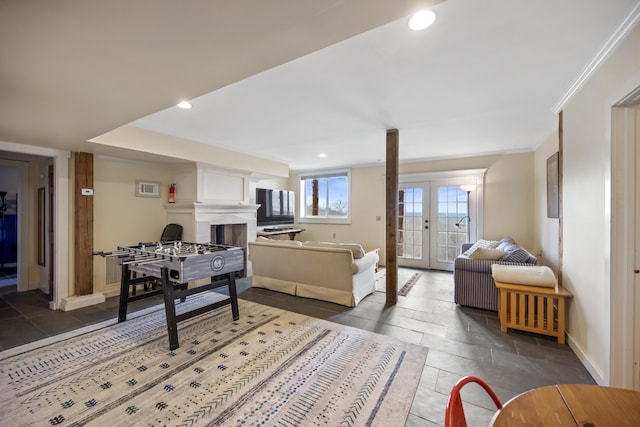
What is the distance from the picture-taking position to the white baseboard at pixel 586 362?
1.83 metres

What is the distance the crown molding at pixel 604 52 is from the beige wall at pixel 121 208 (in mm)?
5522

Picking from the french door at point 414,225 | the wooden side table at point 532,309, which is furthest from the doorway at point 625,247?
the french door at point 414,225

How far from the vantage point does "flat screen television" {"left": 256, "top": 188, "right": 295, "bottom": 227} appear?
19.8ft

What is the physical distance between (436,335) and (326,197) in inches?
188

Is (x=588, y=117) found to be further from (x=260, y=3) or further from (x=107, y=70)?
(x=107, y=70)

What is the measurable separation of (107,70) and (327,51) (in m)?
1.42

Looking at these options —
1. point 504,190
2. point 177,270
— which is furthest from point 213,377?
point 504,190

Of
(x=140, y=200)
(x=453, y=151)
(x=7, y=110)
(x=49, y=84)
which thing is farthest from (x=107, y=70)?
(x=453, y=151)

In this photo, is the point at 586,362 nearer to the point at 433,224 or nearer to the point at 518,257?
the point at 518,257

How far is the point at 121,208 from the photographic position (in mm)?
4039

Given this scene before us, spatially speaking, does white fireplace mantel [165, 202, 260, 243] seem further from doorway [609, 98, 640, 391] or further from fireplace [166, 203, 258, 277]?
doorway [609, 98, 640, 391]

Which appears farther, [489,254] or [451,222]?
[451,222]

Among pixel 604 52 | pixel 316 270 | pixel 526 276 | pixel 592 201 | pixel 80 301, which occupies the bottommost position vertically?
pixel 80 301

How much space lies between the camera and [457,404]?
2.60ft
